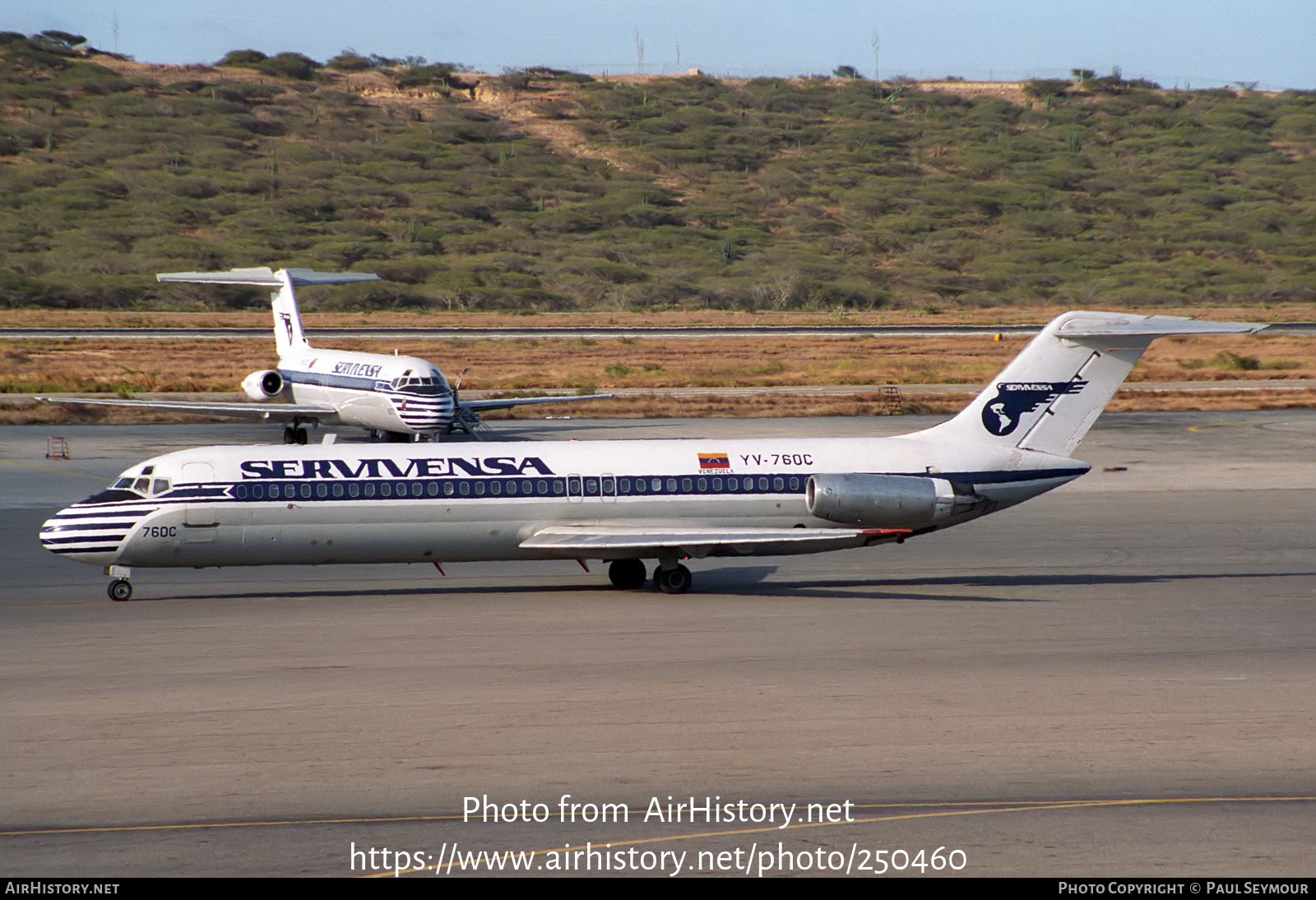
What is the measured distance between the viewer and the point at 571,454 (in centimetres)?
2280

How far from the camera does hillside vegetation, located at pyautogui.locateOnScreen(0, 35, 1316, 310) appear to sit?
121 meters

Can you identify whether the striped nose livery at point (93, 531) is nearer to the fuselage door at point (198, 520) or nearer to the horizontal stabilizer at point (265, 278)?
the fuselage door at point (198, 520)

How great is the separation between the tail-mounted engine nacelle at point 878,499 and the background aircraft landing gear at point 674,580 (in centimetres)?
243

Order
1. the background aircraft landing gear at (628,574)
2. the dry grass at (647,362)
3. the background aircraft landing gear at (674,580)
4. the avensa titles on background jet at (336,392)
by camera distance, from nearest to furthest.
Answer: the background aircraft landing gear at (674,580), the background aircraft landing gear at (628,574), the avensa titles on background jet at (336,392), the dry grass at (647,362)

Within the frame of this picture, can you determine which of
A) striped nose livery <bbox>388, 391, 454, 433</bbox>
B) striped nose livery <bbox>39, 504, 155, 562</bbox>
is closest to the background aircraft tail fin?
striped nose livery <bbox>39, 504, 155, 562</bbox>

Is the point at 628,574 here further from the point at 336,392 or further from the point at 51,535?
the point at 336,392

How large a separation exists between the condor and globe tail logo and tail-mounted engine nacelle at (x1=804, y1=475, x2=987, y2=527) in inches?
68.0

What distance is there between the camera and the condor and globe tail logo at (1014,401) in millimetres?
23422

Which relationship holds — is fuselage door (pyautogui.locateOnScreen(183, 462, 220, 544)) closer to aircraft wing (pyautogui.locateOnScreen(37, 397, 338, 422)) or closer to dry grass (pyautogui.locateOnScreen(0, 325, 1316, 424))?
aircraft wing (pyautogui.locateOnScreen(37, 397, 338, 422))

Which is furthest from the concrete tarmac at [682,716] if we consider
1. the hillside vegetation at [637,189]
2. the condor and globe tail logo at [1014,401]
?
the hillside vegetation at [637,189]

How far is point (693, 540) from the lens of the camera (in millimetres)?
21531

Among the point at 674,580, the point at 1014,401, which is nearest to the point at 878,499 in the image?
the point at 1014,401

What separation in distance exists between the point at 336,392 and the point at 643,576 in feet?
76.7
